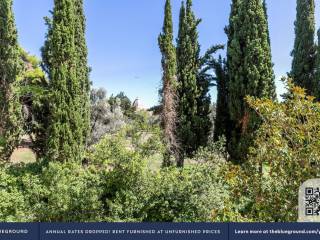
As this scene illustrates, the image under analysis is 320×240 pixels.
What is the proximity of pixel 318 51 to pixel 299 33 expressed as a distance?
259 cm

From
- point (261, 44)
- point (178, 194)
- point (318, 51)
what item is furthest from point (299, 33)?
point (178, 194)

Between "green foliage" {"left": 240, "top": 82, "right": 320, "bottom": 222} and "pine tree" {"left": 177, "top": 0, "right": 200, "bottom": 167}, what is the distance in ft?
38.3

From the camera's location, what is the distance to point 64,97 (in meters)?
13.3

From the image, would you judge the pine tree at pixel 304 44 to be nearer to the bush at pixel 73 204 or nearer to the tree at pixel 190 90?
the tree at pixel 190 90

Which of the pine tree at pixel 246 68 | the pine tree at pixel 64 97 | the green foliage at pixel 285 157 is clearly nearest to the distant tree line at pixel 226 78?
the pine tree at pixel 246 68

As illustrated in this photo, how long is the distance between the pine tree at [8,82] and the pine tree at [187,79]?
7157mm

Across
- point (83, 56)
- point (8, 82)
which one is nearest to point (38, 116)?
point (8, 82)

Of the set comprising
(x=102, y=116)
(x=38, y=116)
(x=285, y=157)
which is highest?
(x=102, y=116)

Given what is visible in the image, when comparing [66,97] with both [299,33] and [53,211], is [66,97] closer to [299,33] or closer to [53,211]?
[53,211]

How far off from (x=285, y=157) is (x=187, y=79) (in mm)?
13248

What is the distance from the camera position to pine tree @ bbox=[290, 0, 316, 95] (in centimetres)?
2228

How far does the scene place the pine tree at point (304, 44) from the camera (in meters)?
22.3

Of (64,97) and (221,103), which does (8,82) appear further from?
(221,103)

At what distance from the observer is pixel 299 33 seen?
2278 cm
